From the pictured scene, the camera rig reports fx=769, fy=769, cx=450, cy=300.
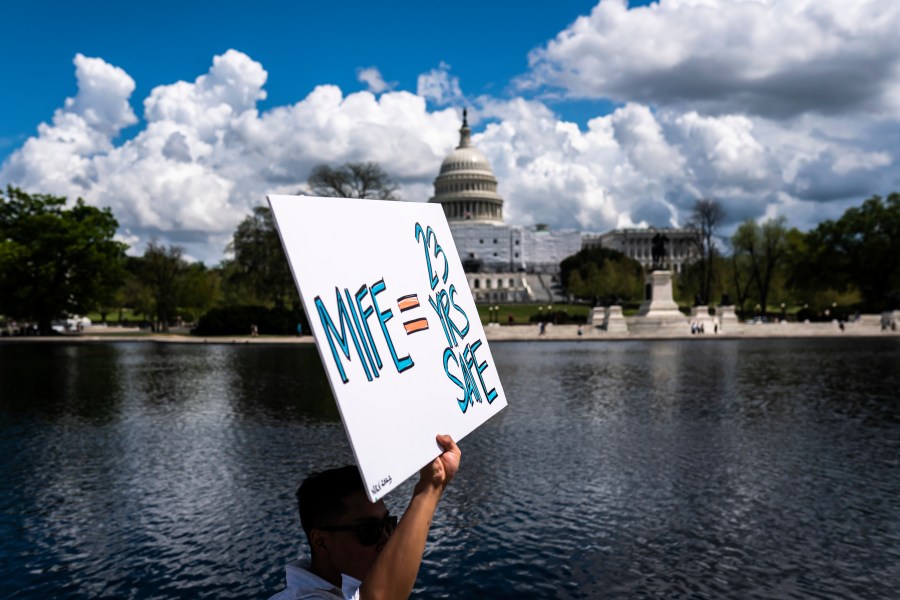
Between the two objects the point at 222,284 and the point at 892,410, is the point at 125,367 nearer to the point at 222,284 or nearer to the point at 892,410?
the point at 892,410

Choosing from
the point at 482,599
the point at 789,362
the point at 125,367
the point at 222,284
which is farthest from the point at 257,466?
the point at 222,284

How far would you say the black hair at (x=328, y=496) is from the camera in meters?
2.66

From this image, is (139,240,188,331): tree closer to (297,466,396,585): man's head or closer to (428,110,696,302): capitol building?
(297,466,396,585): man's head

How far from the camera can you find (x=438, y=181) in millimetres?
152250

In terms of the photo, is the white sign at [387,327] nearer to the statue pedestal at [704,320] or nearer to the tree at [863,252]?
the statue pedestal at [704,320]

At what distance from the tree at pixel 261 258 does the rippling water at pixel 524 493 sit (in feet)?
129

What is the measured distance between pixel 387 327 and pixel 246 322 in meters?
54.2

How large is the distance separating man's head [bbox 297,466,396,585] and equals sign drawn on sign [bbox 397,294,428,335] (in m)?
0.58

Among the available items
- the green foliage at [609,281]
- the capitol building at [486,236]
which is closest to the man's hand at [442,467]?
the green foliage at [609,281]

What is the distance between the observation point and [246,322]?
181 ft

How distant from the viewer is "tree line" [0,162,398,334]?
54125mm

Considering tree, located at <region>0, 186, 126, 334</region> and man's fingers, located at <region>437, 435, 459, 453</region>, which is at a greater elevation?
tree, located at <region>0, 186, 126, 334</region>

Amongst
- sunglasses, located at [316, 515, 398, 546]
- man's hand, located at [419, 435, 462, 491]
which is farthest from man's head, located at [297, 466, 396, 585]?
man's hand, located at [419, 435, 462, 491]

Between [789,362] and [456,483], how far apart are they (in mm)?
24073
